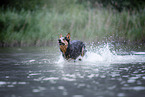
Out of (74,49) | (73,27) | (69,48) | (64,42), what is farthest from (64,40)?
(73,27)

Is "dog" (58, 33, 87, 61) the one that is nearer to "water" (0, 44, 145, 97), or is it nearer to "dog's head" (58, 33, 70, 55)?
"dog's head" (58, 33, 70, 55)

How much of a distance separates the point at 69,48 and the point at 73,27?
1104 centimetres

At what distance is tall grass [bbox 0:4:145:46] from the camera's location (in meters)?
19.7

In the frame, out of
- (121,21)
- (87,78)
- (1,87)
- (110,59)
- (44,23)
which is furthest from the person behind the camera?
(44,23)

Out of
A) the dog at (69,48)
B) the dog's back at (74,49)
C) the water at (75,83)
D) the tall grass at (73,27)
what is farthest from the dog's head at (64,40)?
the tall grass at (73,27)

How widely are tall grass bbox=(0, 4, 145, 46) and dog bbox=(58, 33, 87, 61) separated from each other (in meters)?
7.15

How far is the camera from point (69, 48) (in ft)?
35.7

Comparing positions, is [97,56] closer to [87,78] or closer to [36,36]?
[87,78]

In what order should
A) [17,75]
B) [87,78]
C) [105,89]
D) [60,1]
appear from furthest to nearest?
[60,1]
[17,75]
[87,78]
[105,89]

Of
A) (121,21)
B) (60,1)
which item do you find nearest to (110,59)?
(121,21)

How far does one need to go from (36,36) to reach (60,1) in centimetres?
2035

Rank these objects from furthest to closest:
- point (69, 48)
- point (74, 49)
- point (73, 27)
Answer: point (73, 27) < point (74, 49) < point (69, 48)

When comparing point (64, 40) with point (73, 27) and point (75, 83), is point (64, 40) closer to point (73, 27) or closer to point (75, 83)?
point (75, 83)

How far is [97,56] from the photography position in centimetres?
1230
